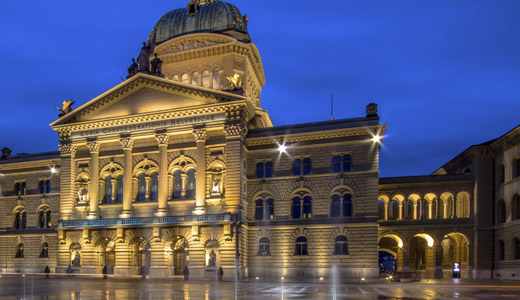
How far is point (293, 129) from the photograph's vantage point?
173ft

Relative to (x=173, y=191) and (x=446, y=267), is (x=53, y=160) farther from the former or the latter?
(x=446, y=267)

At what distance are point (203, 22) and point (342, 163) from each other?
1253 inches

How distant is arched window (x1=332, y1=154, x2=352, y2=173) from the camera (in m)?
51.0

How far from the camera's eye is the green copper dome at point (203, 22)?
2731 inches

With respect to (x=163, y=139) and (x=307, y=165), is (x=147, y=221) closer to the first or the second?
(x=163, y=139)

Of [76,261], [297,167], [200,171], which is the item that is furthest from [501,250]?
[76,261]

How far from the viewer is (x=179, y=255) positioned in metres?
54.5

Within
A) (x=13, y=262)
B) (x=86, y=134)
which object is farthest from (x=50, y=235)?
(x=86, y=134)

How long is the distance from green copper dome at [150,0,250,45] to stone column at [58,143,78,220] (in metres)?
21.0

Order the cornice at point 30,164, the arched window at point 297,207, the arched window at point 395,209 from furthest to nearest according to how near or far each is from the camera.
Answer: the cornice at point 30,164 → the arched window at point 395,209 → the arched window at point 297,207

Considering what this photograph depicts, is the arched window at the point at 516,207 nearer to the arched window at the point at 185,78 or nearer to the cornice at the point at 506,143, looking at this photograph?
the cornice at the point at 506,143

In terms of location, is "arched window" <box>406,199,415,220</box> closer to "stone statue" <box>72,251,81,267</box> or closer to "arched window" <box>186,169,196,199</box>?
"arched window" <box>186,169,196,199</box>

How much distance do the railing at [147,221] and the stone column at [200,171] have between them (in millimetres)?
1108

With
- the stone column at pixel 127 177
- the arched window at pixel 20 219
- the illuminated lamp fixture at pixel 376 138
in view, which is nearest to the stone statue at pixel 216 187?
the stone column at pixel 127 177
